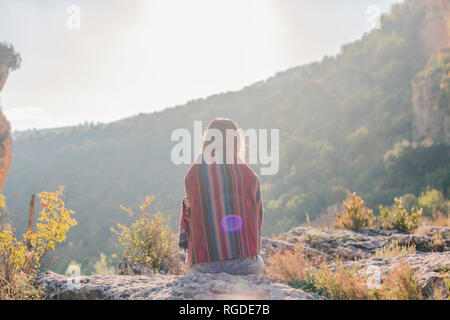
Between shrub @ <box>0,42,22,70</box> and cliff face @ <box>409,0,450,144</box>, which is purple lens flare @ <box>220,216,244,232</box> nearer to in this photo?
cliff face @ <box>409,0,450,144</box>

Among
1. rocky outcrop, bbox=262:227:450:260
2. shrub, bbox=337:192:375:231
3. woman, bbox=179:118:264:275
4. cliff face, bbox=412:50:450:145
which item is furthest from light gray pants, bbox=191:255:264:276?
cliff face, bbox=412:50:450:145

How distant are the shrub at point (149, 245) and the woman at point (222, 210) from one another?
2.13m

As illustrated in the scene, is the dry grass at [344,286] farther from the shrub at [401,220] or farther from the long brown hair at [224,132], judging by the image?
the shrub at [401,220]

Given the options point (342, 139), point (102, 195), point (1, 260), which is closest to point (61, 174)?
point (102, 195)

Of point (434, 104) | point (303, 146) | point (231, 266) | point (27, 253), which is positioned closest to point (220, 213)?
point (231, 266)

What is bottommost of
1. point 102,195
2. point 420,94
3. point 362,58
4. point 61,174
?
point 102,195

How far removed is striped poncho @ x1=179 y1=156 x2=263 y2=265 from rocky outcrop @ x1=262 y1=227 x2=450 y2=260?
193 centimetres

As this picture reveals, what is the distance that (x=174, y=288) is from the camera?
215 centimetres

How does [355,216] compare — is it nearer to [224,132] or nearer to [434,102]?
[224,132]

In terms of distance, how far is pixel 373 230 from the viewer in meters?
5.30

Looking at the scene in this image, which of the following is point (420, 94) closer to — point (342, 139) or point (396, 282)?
point (342, 139)

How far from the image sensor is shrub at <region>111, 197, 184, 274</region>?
4.36 m

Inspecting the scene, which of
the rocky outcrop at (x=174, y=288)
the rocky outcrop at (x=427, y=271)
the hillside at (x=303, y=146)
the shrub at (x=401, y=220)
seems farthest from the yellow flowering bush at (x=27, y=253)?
the shrub at (x=401, y=220)
